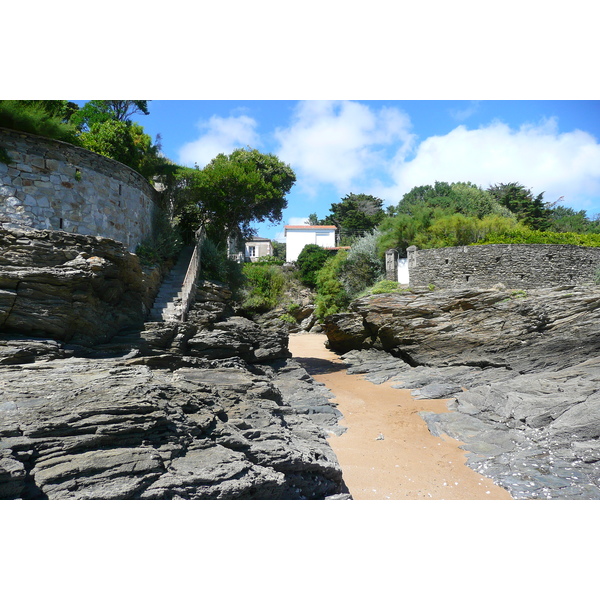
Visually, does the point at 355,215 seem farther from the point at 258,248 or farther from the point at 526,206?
the point at 526,206

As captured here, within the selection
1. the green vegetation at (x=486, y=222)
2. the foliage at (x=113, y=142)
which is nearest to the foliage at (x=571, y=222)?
the green vegetation at (x=486, y=222)

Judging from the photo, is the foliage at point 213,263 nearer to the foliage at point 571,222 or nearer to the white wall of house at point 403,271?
the white wall of house at point 403,271

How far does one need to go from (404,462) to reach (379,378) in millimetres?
7840

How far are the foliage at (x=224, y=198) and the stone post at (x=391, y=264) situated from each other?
20.2ft

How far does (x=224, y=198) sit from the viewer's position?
656 inches

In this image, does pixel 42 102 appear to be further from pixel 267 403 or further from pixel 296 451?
pixel 296 451

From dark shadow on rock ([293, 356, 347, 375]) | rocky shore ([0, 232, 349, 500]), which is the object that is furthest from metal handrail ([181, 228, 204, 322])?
dark shadow on rock ([293, 356, 347, 375])

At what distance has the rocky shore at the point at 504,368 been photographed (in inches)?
294

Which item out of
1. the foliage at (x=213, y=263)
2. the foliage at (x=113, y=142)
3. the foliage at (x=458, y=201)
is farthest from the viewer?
the foliage at (x=458, y=201)

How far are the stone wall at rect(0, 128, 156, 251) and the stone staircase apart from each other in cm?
192

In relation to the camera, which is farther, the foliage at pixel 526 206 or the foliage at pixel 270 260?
the foliage at pixel 270 260

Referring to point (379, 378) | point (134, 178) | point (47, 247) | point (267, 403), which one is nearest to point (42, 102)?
point (134, 178)

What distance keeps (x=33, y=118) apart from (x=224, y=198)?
27.2 feet

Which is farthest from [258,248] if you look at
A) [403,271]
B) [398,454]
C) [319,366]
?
[398,454]
